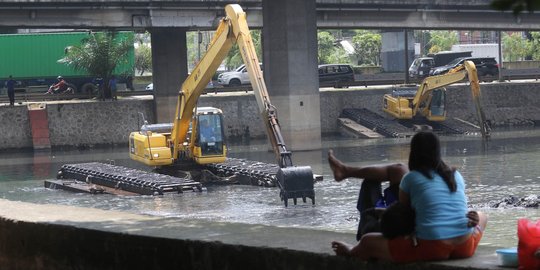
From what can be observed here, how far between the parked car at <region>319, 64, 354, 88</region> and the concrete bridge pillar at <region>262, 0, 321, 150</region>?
16.6 m

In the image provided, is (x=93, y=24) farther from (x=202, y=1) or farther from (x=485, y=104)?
(x=485, y=104)

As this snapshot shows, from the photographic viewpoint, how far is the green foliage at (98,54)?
207ft

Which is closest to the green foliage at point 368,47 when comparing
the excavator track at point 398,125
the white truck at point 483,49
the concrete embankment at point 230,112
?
the white truck at point 483,49

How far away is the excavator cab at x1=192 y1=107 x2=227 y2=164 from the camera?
3584 centimetres

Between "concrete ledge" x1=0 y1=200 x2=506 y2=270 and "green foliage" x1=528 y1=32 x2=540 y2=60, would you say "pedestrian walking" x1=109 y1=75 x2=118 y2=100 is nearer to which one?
"green foliage" x1=528 y1=32 x2=540 y2=60

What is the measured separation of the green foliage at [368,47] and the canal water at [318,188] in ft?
164

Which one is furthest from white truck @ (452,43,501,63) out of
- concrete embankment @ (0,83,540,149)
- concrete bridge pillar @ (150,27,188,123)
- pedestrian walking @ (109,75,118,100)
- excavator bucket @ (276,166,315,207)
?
excavator bucket @ (276,166,315,207)

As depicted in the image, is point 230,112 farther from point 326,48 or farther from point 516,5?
point 516,5

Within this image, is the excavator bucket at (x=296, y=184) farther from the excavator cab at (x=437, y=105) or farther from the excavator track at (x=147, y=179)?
the excavator cab at (x=437, y=105)

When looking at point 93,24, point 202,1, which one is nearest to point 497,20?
point 202,1

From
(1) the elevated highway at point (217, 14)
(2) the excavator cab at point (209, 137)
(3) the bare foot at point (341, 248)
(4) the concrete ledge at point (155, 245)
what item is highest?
(1) the elevated highway at point (217, 14)

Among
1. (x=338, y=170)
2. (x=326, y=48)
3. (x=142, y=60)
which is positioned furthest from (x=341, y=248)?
(x=326, y=48)

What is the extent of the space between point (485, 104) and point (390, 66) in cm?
3258

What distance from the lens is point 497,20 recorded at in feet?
204
